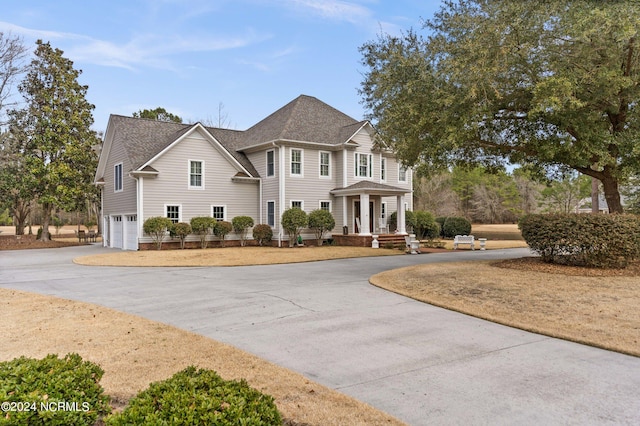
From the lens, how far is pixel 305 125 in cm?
2623

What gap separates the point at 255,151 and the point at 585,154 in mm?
18995

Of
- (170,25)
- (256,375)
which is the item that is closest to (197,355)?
(256,375)

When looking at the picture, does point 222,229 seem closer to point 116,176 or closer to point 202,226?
point 202,226

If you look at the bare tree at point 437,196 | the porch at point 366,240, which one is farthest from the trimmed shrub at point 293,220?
the bare tree at point 437,196

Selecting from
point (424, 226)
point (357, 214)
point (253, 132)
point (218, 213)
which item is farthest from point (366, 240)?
point (253, 132)

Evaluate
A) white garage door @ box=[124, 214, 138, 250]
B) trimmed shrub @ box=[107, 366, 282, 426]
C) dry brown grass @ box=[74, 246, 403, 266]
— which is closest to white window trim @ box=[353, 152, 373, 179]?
dry brown grass @ box=[74, 246, 403, 266]

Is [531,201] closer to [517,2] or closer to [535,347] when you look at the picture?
[517,2]

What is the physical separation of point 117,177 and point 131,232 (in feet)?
13.2

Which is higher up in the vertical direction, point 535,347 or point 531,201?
point 531,201

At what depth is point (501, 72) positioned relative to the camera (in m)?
10.8

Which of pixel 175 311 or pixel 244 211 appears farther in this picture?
pixel 244 211

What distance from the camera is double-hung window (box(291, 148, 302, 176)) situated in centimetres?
2478

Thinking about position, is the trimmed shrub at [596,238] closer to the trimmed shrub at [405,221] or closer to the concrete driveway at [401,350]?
the concrete driveway at [401,350]

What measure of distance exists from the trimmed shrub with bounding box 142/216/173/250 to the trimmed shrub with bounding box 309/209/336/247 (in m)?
7.70
